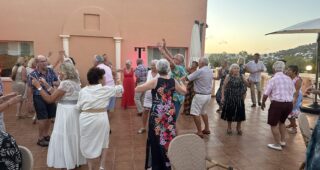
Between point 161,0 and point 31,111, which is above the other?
point 161,0

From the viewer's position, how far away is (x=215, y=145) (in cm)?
503

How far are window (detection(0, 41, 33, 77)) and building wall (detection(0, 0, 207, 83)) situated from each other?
0.25 metres

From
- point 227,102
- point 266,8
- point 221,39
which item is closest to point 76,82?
point 227,102

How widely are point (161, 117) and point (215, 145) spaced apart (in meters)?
2.05

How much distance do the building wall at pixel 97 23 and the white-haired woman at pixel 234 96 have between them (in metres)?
4.60

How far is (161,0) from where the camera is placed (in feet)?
31.3

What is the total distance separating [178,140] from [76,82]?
5.91ft

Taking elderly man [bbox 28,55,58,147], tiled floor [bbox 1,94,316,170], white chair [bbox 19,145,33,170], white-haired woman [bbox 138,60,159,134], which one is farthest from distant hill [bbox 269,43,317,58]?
white chair [bbox 19,145,33,170]

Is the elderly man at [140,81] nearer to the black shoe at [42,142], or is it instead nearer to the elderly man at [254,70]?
the black shoe at [42,142]

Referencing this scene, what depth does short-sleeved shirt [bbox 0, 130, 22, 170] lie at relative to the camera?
172 centimetres

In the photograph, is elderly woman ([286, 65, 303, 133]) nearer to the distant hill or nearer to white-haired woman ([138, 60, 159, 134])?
white-haired woman ([138, 60, 159, 134])

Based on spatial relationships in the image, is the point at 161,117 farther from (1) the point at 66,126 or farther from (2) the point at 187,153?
(1) the point at 66,126

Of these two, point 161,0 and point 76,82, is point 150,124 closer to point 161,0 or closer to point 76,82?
point 76,82

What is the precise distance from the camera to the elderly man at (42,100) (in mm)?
4368
